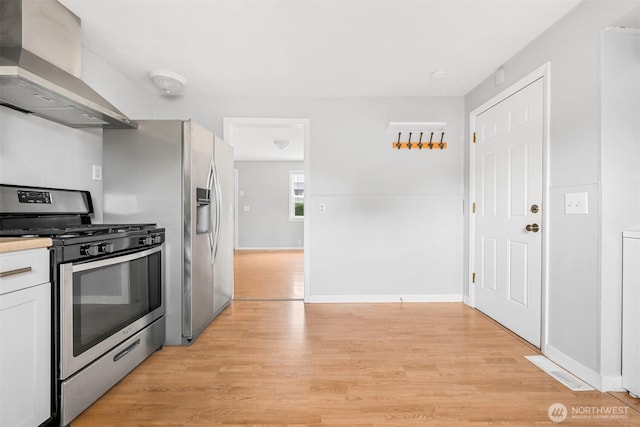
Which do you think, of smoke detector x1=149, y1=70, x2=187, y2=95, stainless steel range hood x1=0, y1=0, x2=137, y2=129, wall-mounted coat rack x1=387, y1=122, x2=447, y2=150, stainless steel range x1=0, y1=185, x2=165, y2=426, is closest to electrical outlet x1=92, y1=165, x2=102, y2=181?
stainless steel range x1=0, y1=185, x2=165, y2=426

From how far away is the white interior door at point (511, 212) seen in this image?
2312mm

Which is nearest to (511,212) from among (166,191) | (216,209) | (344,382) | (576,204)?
(576,204)

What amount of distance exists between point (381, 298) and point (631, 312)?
212cm

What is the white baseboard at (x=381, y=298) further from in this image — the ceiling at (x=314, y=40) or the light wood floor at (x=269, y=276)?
the ceiling at (x=314, y=40)

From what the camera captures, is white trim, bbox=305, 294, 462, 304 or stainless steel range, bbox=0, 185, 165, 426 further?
white trim, bbox=305, 294, 462, 304

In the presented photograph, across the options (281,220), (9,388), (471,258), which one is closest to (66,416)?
(9,388)

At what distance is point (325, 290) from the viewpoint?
11.5 feet

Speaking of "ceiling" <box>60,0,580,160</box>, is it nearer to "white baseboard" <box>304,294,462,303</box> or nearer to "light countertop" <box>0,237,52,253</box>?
"light countertop" <box>0,237,52,253</box>

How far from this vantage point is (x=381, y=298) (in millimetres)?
3508

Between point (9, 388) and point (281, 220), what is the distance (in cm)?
694

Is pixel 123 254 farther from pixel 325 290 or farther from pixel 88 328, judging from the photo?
pixel 325 290

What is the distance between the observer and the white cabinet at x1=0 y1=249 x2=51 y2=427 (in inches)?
46.6

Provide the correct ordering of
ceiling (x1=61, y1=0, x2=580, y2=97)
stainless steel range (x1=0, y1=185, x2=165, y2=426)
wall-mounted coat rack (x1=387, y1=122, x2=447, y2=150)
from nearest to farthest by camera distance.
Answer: stainless steel range (x1=0, y1=185, x2=165, y2=426) < ceiling (x1=61, y1=0, x2=580, y2=97) < wall-mounted coat rack (x1=387, y1=122, x2=447, y2=150)
